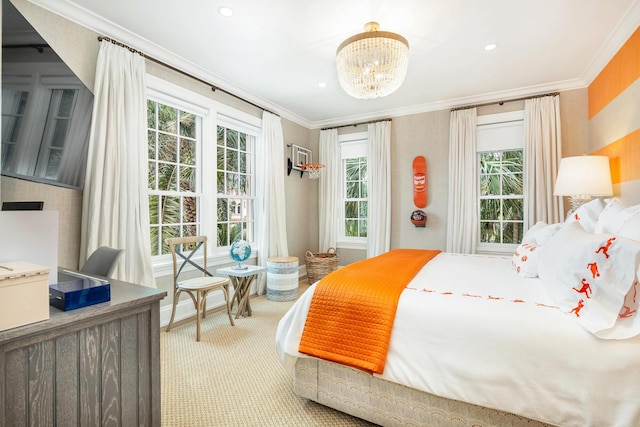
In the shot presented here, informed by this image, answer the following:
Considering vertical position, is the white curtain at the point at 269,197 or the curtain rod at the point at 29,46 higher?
the curtain rod at the point at 29,46

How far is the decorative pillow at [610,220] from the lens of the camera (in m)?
1.76

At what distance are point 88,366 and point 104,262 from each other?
93 cm

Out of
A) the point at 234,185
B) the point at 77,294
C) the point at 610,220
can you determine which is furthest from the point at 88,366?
the point at 234,185

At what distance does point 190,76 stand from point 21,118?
178cm

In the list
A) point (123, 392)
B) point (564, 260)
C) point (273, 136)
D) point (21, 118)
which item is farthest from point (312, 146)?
point (123, 392)

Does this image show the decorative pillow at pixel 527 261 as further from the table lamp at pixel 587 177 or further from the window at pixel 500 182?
the window at pixel 500 182

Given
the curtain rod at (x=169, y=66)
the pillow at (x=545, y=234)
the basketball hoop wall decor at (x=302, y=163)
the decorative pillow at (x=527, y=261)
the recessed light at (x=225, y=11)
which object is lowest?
the decorative pillow at (x=527, y=261)

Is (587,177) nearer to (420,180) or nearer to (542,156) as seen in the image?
(542,156)

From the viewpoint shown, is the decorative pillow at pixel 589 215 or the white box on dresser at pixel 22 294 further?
the decorative pillow at pixel 589 215

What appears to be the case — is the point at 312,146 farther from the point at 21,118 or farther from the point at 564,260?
the point at 564,260

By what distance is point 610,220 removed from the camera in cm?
183

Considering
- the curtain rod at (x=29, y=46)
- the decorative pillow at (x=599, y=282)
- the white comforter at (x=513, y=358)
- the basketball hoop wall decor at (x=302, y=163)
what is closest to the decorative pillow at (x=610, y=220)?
the decorative pillow at (x=599, y=282)

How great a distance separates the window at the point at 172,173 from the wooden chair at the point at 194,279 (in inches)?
7.4

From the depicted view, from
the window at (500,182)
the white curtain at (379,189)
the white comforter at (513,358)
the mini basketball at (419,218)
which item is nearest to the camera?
the white comforter at (513,358)
